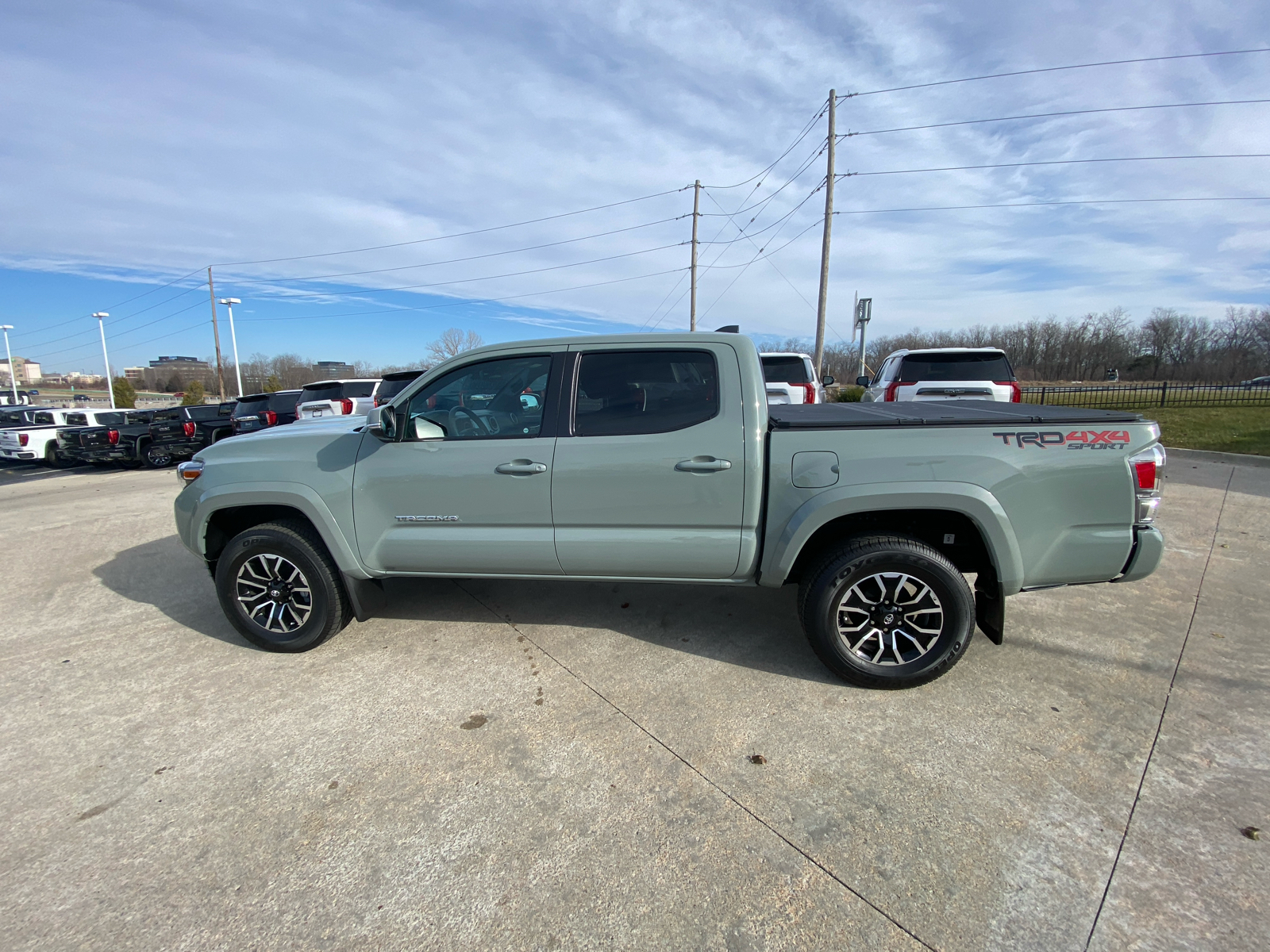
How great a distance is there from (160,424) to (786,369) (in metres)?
14.1

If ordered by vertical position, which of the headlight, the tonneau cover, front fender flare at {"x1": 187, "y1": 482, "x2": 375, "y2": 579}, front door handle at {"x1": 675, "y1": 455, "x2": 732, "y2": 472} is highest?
the tonneau cover

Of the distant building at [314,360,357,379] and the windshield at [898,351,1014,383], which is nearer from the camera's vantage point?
the windshield at [898,351,1014,383]

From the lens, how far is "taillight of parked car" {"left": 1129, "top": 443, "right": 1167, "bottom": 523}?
9.36ft

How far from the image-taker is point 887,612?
3.09 meters

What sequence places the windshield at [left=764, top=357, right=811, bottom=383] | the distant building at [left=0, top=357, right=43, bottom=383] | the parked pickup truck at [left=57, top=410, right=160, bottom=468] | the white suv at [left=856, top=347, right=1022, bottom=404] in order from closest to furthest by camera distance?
the white suv at [left=856, top=347, right=1022, bottom=404], the windshield at [left=764, top=357, right=811, bottom=383], the parked pickup truck at [left=57, top=410, right=160, bottom=468], the distant building at [left=0, top=357, right=43, bottom=383]

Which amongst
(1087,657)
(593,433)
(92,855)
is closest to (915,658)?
(1087,657)

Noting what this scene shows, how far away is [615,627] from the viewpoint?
3.98 metres

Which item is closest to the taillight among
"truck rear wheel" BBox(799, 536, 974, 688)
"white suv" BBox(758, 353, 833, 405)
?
"white suv" BBox(758, 353, 833, 405)

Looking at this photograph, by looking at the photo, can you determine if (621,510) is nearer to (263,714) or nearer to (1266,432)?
(263,714)

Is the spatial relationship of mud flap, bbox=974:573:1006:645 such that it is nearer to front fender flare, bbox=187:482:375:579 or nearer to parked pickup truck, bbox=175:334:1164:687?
parked pickup truck, bbox=175:334:1164:687

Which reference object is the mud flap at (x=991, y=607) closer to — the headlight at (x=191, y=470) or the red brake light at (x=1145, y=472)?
the red brake light at (x=1145, y=472)

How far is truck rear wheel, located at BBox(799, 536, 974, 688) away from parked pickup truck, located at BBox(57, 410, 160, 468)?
16319mm

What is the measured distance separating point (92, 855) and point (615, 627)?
2.59 m

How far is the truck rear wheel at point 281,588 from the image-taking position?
360cm
